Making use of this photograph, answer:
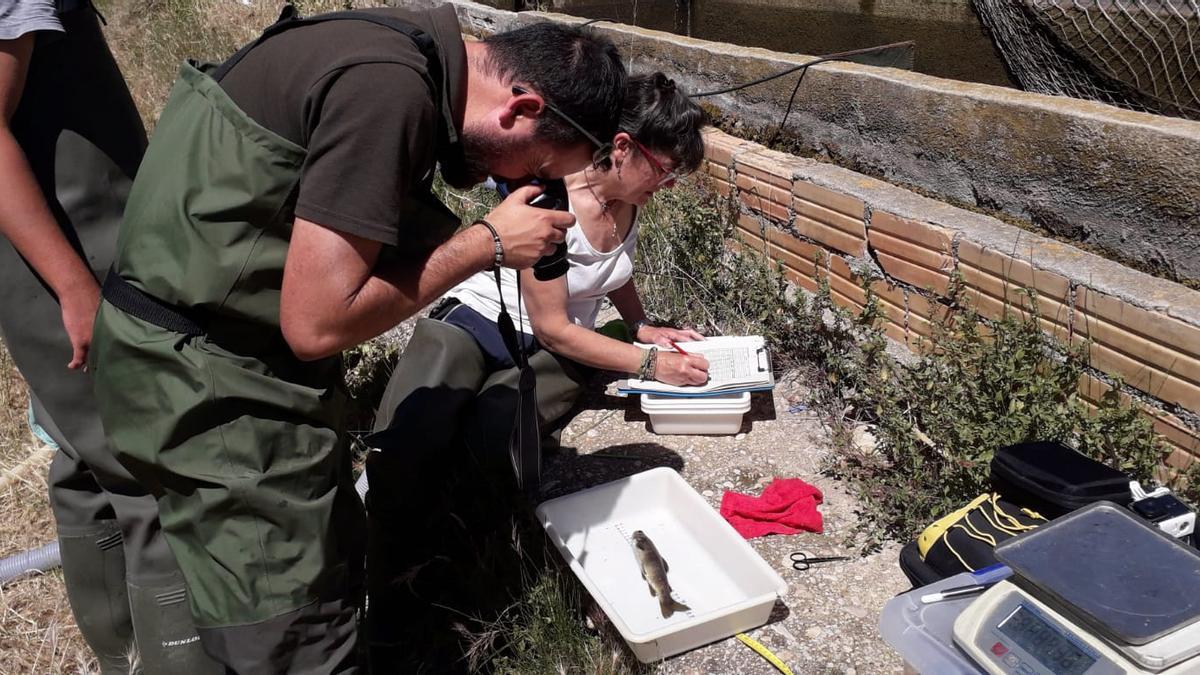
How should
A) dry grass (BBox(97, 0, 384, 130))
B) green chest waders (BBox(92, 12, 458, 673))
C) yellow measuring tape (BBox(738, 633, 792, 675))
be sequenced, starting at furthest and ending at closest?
dry grass (BBox(97, 0, 384, 130)) < yellow measuring tape (BBox(738, 633, 792, 675)) < green chest waders (BBox(92, 12, 458, 673))

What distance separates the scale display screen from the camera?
1662 millimetres

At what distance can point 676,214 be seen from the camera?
4.16 meters

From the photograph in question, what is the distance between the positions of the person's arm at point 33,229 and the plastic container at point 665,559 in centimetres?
145

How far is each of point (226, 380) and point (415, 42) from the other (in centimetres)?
80

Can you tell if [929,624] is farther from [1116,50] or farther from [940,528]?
[1116,50]

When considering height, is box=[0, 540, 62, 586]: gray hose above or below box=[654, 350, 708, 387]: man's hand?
below

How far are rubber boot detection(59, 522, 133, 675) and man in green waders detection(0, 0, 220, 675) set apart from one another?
0.10 meters

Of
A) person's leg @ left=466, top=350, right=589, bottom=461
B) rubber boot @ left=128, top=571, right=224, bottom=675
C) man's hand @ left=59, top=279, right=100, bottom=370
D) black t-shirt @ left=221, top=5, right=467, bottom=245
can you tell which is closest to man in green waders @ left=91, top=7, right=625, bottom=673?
black t-shirt @ left=221, top=5, right=467, bottom=245

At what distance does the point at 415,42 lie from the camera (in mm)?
1740

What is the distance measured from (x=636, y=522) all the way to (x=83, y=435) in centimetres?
173

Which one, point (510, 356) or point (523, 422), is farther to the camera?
point (510, 356)

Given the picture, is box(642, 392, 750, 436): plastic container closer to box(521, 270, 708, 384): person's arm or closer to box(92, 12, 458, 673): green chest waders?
box(521, 270, 708, 384): person's arm

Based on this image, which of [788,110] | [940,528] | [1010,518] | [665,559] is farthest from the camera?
[788,110]

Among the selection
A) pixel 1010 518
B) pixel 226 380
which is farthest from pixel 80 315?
pixel 1010 518
